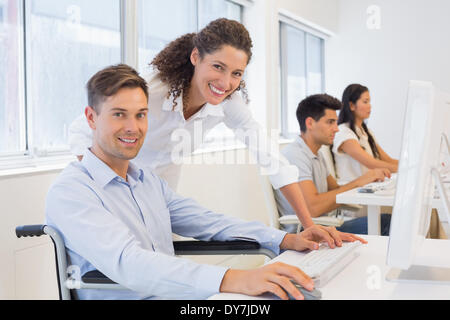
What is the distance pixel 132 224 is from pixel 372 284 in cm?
60

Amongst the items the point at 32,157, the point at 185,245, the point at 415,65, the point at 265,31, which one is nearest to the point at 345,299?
the point at 185,245

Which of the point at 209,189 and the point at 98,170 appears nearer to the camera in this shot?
the point at 98,170

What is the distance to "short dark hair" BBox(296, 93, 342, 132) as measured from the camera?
9.00ft

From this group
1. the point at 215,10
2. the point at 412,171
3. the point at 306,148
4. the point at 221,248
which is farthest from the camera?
the point at 215,10

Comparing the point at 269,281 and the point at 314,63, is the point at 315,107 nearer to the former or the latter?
the point at 269,281

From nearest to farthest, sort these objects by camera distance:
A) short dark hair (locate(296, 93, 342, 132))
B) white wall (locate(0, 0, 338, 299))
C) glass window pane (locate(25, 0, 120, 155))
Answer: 1. white wall (locate(0, 0, 338, 299))
2. glass window pane (locate(25, 0, 120, 155))
3. short dark hair (locate(296, 93, 342, 132))

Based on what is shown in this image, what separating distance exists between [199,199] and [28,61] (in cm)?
142

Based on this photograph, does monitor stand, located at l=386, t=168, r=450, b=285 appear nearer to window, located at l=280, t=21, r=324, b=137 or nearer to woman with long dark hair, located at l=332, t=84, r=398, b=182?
woman with long dark hair, located at l=332, t=84, r=398, b=182

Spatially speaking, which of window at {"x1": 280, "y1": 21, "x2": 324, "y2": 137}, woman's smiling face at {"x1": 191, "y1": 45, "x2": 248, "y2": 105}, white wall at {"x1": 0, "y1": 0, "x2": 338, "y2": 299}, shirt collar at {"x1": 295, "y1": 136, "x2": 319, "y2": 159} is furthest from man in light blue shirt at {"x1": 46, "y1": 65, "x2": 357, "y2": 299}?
window at {"x1": 280, "y1": 21, "x2": 324, "y2": 137}

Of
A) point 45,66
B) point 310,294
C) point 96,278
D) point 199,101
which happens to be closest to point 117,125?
point 96,278

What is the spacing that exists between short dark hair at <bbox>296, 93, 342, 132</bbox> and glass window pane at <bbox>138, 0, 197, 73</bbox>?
898 millimetres

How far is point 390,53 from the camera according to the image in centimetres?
546

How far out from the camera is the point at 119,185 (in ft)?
4.31
